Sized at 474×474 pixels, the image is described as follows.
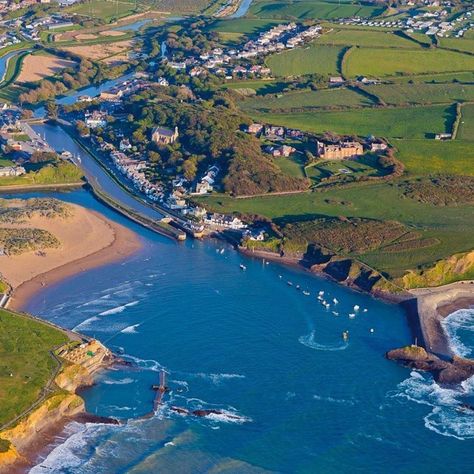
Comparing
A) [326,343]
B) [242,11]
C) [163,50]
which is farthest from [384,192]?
[242,11]

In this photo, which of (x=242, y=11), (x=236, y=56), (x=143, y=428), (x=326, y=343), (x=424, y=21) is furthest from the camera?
(x=242, y=11)

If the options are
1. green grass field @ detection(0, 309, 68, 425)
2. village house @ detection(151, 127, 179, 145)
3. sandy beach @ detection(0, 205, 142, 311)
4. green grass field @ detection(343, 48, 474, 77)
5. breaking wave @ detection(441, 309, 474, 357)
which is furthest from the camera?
green grass field @ detection(343, 48, 474, 77)

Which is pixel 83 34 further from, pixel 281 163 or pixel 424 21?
pixel 281 163

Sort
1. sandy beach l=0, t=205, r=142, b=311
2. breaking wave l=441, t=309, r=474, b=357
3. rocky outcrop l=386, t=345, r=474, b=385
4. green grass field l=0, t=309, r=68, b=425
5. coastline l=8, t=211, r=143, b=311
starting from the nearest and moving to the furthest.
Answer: green grass field l=0, t=309, r=68, b=425 → rocky outcrop l=386, t=345, r=474, b=385 → breaking wave l=441, t=309, r=474, b=357 → coastline l=8, t=211, r=143, b=311 → sandy beach l=0, t=205, r=142, b=311

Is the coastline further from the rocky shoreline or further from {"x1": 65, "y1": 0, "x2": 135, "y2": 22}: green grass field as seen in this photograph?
{"x1": 65, "y1": 0, "x2": 135, "y2": 22}: green grass field

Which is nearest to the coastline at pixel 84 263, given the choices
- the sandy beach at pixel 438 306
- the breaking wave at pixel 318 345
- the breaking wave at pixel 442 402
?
the breaking wave at pixel 318 345

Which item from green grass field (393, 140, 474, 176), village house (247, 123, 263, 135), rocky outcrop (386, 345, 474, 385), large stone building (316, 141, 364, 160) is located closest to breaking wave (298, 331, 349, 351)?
rocky outcrop (386, 345, 474, 385)

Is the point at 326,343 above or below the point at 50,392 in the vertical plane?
below
